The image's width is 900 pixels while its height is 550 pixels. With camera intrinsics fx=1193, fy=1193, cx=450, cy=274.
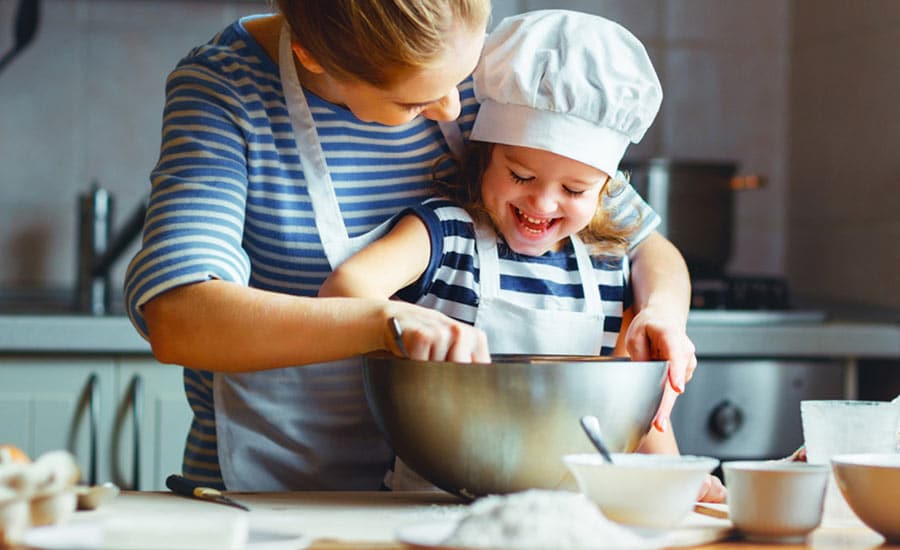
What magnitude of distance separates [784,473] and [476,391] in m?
0.23

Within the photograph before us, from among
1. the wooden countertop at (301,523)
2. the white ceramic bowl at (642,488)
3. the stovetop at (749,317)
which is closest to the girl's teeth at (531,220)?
the wooden countertop at (301,523)

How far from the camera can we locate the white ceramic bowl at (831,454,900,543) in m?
0.87

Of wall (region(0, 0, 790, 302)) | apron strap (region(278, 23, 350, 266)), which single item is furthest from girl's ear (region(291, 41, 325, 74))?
wall (region(0, 0, 790, 302))

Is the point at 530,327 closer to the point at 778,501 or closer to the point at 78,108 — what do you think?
the point at 778,501

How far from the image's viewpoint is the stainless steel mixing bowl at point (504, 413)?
3.01ft

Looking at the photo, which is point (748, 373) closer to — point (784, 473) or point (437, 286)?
point (437, 286)

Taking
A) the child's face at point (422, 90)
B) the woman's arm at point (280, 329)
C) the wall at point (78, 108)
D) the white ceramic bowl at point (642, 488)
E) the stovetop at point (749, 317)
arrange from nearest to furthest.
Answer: the white ceramic bowl at point (642, 488) < the woman's arm at point (280, 329) < the child's face at point (422, 90) < the stovetop at point (749, 317) < the wall at point (78, 108)

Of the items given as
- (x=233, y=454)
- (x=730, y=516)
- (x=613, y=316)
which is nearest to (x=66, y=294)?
(x=233, y=454)

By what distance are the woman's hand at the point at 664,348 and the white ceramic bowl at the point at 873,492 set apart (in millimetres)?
221

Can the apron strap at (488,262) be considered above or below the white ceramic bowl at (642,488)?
above

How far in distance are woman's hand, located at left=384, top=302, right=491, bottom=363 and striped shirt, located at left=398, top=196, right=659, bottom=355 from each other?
308mm

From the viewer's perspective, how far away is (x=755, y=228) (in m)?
2.73

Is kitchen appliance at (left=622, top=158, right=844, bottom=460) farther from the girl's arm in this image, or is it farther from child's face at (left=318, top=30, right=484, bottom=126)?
child's face at (left=318, top=30, right=484, bottom=126)

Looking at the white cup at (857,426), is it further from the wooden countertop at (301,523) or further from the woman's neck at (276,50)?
the woman's neck at (276,50)
